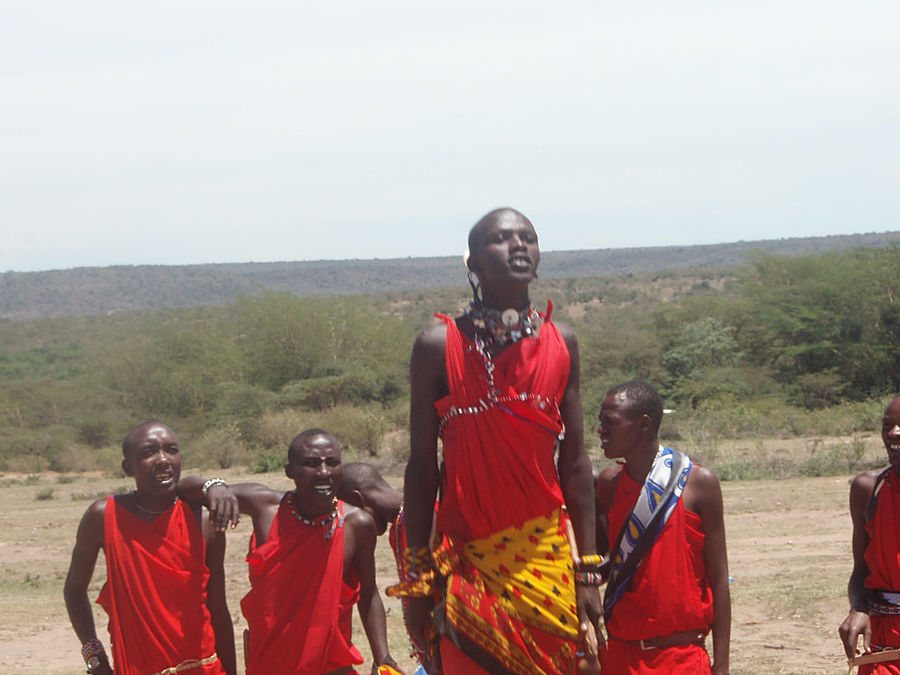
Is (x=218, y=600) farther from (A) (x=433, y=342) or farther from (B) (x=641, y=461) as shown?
(A) (x=433, y=342)

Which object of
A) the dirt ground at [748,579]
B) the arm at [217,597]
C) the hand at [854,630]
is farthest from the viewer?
the dirt ground at [748,579]

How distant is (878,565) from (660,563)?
0.89 m

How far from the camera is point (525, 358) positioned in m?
3.10

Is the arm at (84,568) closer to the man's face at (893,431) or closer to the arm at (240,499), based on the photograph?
the arm at (240,499)

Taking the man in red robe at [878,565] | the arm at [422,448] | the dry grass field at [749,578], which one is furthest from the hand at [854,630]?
the dry grass field at [749,578]

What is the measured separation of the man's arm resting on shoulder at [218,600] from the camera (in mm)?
4316

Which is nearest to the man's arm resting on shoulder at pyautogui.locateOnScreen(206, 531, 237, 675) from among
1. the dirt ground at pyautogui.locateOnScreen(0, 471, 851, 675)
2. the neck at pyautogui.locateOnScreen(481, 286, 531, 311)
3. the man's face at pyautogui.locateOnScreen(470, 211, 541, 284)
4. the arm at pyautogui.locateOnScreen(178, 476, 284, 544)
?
the arm at pyautogui.locateOnScreen(178, 476, 284, 544)

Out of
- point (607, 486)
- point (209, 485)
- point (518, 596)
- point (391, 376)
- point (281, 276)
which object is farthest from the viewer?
point (281, 276)

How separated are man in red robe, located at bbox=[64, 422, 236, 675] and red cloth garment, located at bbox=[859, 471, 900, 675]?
2.34 meters

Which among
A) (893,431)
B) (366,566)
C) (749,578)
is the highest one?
(893,431)

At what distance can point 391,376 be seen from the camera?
33.1m

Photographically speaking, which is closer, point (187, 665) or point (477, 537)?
point (477, 537)

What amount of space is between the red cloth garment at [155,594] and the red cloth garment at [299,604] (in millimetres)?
189

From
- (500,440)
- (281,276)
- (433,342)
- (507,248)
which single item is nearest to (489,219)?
(507,248)
